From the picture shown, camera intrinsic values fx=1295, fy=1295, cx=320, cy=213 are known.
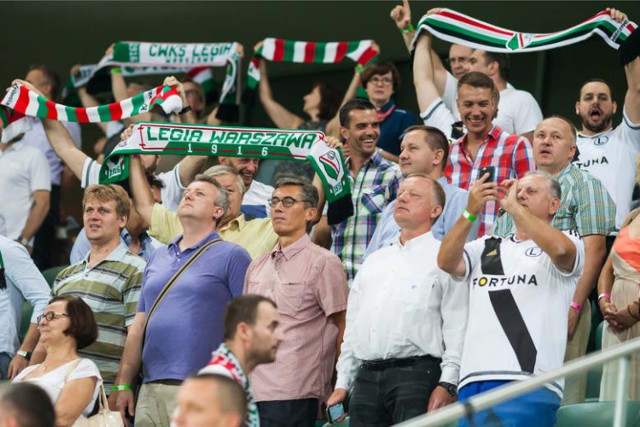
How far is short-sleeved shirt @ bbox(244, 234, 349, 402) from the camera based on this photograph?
6.63m

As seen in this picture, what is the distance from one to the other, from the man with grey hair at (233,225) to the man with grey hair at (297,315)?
0.64 m

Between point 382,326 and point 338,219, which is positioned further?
point 338,219

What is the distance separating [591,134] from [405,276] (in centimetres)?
250

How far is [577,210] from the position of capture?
23.6 feet

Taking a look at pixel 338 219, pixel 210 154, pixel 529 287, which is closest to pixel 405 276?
pixel 529 287

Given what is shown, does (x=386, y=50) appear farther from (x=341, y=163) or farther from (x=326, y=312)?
(x=326, y=312)

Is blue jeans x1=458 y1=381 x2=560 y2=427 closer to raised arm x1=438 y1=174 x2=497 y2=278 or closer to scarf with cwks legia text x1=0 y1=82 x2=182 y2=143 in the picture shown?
raised arm x1=438 y1=174 x2=497 y2=278

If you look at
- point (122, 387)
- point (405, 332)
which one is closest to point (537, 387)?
point (405, 332)

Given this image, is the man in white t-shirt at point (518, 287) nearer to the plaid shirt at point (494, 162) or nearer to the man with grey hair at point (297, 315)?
the man with grey hair at point (297, 315)

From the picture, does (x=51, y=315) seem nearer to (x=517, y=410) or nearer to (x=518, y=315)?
(x=518, y=315)

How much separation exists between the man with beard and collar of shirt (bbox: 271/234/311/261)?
2.01 meters

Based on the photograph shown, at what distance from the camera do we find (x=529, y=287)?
600cm

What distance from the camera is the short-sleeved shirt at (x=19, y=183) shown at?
32.0ft

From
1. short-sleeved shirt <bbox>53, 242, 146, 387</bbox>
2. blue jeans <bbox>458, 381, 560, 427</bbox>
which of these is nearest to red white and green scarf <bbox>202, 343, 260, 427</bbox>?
blue jeans <bbox>458, 381, 560, 427</bbox>
